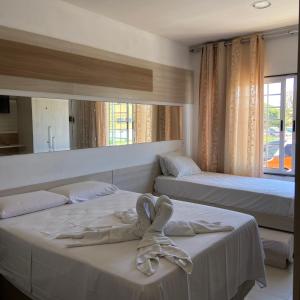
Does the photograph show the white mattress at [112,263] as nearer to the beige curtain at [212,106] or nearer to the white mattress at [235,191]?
Answer: the white mattress at [235,191]

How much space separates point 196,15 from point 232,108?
145 centimetres

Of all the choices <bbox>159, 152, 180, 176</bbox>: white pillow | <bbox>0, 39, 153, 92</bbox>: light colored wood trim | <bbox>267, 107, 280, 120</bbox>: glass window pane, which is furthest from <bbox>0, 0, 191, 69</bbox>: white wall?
<bbox>267, 107, 280, 120</bbox>: glass window pane

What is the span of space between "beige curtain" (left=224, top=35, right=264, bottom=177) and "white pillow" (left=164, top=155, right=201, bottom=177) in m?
0.54

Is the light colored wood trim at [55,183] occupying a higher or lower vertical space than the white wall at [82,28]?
lower

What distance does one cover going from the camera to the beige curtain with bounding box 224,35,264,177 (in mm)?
4078

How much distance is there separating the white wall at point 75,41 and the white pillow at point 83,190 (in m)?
0.23

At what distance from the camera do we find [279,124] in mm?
4094

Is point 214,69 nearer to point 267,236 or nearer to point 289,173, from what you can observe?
point 289,173

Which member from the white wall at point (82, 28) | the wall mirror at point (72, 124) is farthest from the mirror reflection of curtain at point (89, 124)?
the white wall at point (82, 28)

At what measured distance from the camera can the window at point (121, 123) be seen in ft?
12.0

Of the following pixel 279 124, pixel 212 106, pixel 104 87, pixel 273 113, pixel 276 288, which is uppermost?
pixel 104 87

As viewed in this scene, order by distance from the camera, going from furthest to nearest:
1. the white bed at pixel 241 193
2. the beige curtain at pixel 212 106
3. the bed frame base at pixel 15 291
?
1. the beige curtain at pixel 212 106
2. the white bed at pixel 241 193
3. the bed frame base at pixel 15 291

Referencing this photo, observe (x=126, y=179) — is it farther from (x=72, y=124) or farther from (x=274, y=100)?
(x=274, y=100)

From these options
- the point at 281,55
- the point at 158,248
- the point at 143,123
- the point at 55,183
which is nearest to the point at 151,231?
the point at 158,248
